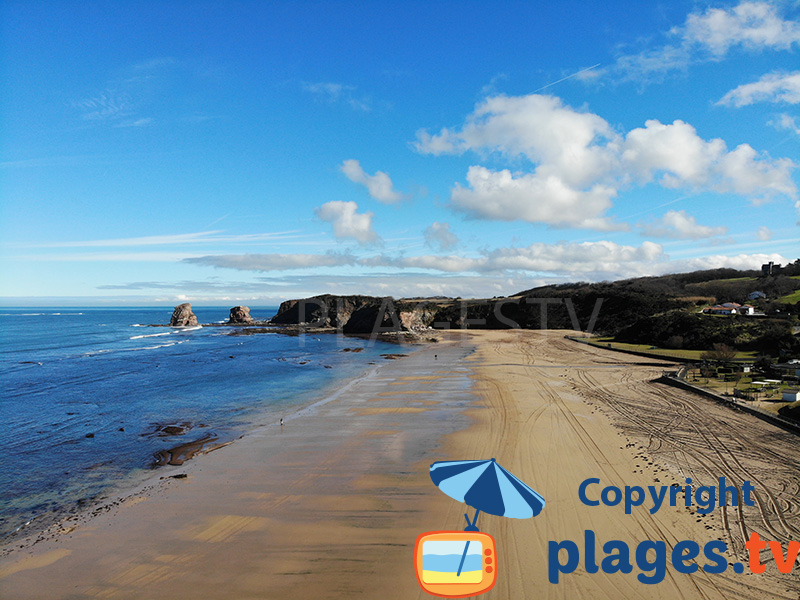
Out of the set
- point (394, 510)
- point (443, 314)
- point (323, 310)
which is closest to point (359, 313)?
point (323, 310)

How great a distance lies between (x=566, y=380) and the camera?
88.3 ft

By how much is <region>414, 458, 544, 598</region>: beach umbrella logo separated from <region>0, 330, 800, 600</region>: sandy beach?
172 centimetres

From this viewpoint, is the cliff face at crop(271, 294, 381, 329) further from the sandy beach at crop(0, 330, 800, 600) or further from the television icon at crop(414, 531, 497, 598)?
the television icon at crop(414, 531, 497, 598)

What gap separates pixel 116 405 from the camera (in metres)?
23.2

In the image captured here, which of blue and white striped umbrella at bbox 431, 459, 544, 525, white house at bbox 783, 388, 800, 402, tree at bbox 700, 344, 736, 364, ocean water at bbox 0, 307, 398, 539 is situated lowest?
ocean water at bbox 0, 307, 398, 539

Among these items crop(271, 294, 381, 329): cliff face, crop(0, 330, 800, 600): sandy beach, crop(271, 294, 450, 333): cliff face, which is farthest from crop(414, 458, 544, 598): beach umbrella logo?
crop(271, 294, 381, 329): cliff face

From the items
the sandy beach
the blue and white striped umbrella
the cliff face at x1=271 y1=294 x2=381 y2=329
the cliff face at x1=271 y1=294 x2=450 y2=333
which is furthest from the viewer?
the cliff face at x1=271 y1=294 x2=381 y2=329

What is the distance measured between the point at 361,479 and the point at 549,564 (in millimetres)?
6034

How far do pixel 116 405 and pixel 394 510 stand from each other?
66.6 ft

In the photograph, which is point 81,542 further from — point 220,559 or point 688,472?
point 688,472

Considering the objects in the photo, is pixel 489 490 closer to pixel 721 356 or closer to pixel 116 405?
pixel 116 405

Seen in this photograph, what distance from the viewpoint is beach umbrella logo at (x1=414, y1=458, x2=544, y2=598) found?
19.5 feet

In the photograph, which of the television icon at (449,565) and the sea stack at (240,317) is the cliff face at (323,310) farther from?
the television icon at (449,565)

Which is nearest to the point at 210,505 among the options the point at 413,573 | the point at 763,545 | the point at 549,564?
the point at 413,573
